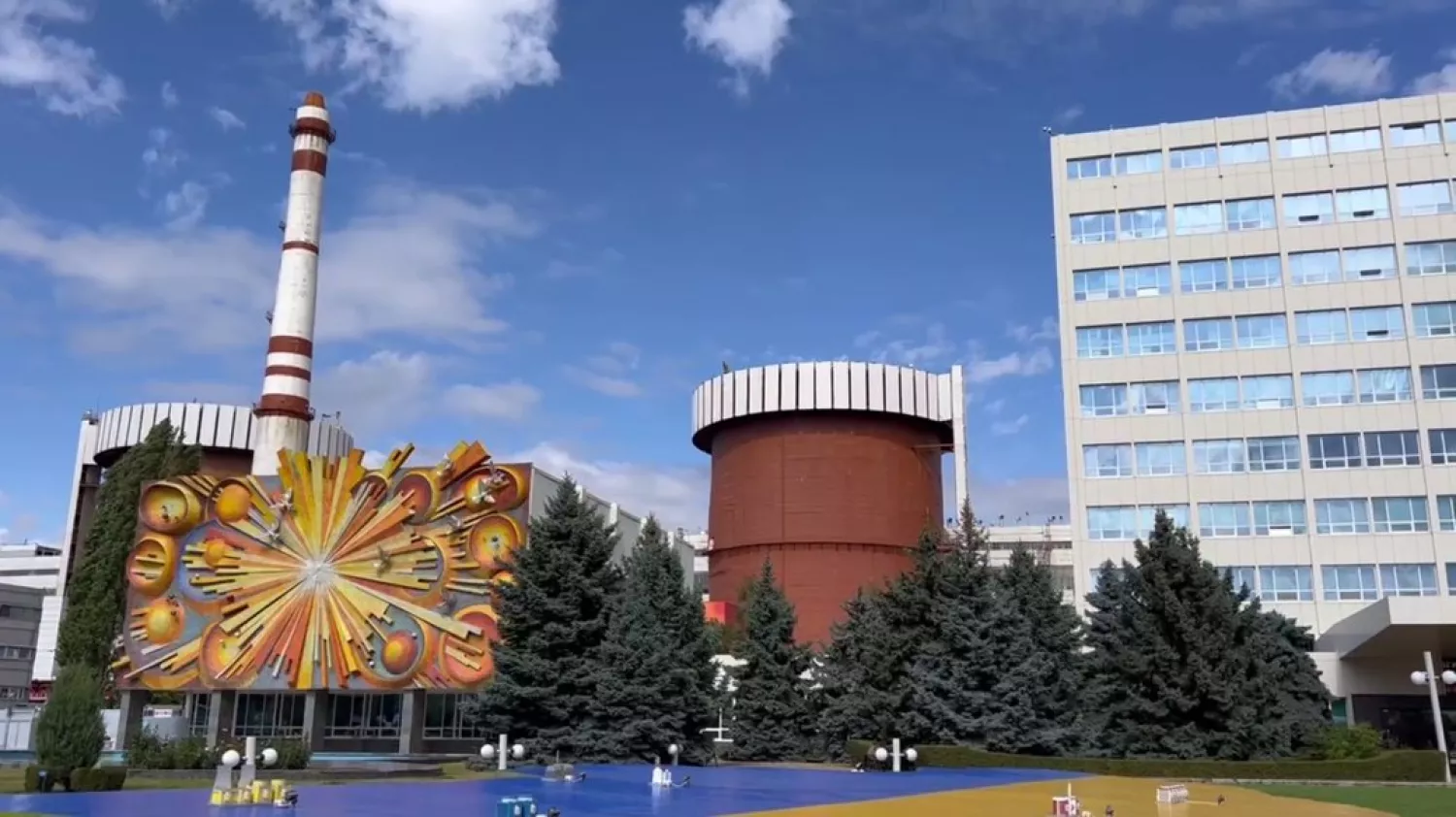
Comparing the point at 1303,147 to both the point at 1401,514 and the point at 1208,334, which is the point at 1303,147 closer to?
the point at 1208,334

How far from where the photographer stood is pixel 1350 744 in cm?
3362

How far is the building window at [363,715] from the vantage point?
50344mm

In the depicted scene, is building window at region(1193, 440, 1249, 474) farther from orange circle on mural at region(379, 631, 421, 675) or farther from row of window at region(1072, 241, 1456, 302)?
orange circle on mural at region(379, 631, 421, 675)

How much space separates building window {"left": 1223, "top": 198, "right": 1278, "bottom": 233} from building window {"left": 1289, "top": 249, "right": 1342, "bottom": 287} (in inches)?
79.0

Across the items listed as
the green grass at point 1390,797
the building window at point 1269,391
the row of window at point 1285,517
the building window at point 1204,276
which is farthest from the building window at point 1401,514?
the green grass at point 1390,797

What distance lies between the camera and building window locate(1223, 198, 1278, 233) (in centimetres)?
5450

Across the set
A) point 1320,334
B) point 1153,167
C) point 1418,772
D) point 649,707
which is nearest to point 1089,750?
point 1418,772

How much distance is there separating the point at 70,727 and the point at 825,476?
164ft

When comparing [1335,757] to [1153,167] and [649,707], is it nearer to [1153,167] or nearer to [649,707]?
[649,707]

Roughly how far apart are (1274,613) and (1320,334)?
52.8 ft

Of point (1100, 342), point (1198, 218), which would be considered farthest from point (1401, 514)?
point (1198, 218)

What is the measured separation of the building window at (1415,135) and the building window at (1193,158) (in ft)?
25.3

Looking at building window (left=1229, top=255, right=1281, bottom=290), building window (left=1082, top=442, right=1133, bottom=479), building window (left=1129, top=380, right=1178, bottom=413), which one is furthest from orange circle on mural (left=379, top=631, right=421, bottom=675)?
building window (left=1229, top=255, right=1281, bottom=290)

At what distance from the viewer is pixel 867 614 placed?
140 feet
